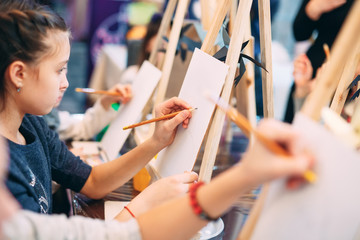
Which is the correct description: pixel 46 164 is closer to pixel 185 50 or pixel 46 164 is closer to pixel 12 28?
pixel 12 28

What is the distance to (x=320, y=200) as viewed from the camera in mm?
582

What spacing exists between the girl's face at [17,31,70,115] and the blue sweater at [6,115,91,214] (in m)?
0.10

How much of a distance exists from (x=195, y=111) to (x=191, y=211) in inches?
15.2

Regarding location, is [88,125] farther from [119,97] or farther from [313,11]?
[313,11]

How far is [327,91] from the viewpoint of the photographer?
1.94ft

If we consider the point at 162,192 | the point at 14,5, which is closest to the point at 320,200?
the point at 162,192

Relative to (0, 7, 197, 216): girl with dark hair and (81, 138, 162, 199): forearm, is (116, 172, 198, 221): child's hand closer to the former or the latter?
(0, 7, 197, 216): girl with dark hair

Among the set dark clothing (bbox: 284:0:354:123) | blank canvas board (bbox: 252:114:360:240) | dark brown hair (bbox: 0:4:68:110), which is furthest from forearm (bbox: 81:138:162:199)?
dark clothing (bbox: 284:0:354:123)

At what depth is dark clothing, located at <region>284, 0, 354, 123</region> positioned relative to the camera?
5.55 ft

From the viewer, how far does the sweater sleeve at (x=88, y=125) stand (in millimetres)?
1620

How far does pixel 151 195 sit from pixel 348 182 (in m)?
0.40

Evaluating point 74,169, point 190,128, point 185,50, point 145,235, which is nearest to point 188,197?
point 145,235

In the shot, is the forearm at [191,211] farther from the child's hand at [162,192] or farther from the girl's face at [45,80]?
the girl's face at [45,80]

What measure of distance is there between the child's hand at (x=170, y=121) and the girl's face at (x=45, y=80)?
0.89 ft
